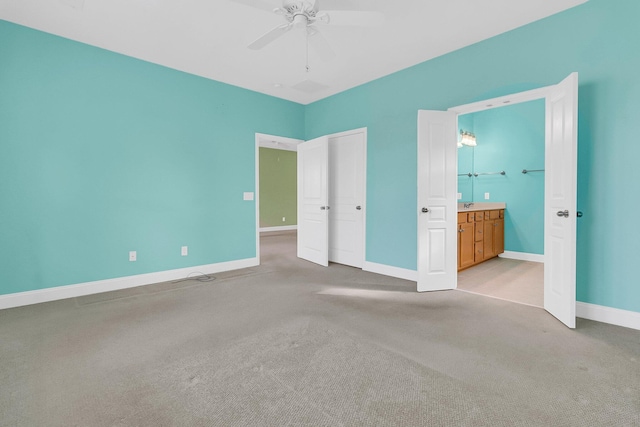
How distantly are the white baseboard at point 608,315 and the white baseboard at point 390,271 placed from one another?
5.44 feet

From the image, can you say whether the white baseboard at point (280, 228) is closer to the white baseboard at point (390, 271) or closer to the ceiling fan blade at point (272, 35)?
the white baseboard at point (390, 271)

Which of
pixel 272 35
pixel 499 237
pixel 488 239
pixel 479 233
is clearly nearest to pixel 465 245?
pixel 479 233

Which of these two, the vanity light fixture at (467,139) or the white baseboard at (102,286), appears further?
the vanity light fixture at (467,139)

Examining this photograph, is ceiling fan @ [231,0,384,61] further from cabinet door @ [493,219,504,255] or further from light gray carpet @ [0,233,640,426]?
cabinet door @ [493,219,504,255]

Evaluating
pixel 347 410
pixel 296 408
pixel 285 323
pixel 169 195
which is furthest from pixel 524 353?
pixel 169 195

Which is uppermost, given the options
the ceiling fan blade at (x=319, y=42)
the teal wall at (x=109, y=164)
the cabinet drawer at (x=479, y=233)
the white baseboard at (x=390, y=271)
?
the ceiling fan blade at (x=319, y=42)

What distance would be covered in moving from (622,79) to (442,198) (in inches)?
69.9

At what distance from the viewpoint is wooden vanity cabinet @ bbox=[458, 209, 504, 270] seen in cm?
424

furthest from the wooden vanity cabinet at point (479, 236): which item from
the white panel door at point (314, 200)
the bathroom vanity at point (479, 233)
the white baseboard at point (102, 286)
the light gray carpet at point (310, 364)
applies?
the white baseboard at point (102, 286)

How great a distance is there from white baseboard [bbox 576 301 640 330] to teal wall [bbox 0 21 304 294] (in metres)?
4.17

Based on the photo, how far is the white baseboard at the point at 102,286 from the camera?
9.91 ft

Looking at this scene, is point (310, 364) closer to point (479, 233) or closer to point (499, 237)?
point (479, 233)

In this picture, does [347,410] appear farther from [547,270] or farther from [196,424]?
[547,270]

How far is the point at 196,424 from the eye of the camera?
4.74ft
